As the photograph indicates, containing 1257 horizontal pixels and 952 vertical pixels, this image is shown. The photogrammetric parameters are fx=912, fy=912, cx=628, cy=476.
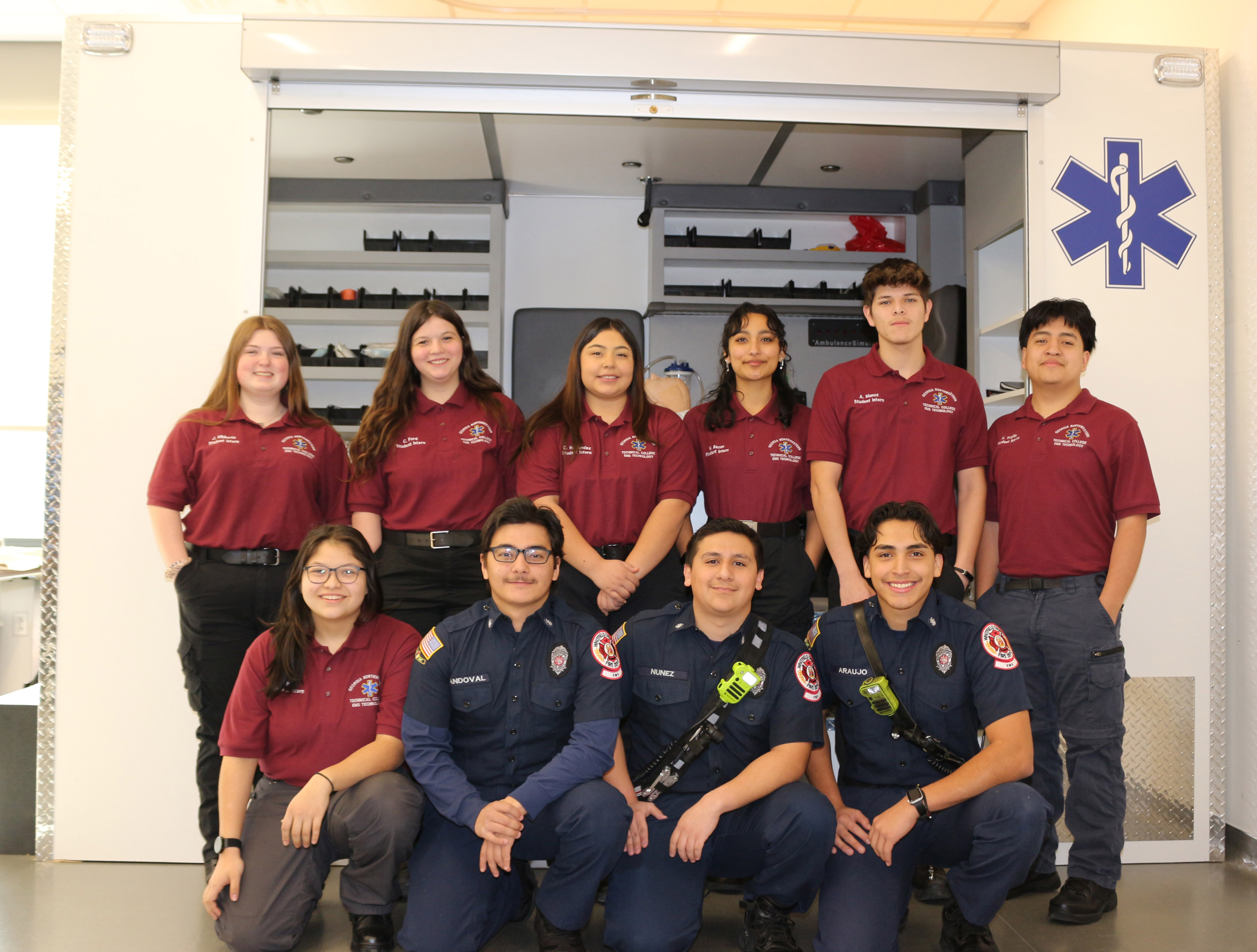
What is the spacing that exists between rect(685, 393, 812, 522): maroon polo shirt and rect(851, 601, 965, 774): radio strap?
585mm

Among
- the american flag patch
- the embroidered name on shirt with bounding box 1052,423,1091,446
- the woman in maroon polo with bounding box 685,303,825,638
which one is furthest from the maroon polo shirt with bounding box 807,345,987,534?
the american flag patch

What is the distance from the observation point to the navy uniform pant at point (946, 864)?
2266mm

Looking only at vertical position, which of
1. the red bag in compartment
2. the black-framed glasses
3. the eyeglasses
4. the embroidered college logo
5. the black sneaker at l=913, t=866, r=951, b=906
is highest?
the red bag in compartment

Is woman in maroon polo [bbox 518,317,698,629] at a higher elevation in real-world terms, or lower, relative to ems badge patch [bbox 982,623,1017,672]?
higher

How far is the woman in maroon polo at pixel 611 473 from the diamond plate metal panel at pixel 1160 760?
1.65m

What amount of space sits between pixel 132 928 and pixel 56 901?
0.36 meters

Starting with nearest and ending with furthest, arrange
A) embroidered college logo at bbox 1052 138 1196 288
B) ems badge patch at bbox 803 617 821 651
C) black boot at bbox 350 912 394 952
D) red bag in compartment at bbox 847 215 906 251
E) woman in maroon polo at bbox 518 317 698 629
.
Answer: black boot at bbox 350 912 394 952
ems badge patch at bbox 803 617 821 651
woman in maroon polo at bbox 518 317 698 629
embroidered college logo at bbox 1052 138 1196 288
red bag in compartment at bbox 847 215 906 251

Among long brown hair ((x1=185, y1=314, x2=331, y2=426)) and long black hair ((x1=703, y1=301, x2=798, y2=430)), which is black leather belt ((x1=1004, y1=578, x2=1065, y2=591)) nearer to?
long black hair ((x1=703, y1=301, x2=798, y2=430))

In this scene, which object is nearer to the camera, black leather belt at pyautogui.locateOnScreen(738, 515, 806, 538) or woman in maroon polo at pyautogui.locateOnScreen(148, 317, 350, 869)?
woman in maroon polo at pyautogui.locateOnScreen(148, 317, 350, 869)

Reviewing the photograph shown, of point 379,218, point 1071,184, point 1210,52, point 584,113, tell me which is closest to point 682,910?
point 584,113

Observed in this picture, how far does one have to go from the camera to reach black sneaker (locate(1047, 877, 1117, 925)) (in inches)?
104

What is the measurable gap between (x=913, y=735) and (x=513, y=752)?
42.2 inches

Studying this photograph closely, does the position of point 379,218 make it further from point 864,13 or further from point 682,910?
point 682,910

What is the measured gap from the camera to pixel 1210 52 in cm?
338
